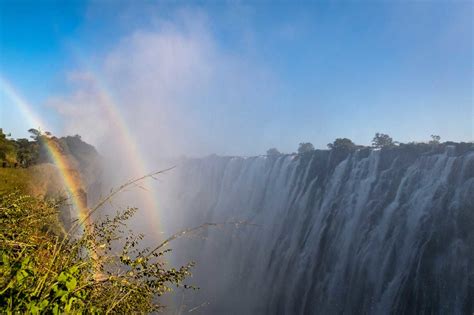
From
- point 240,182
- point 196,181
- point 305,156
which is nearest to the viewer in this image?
point 305,156

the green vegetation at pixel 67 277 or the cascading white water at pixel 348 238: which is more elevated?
the cascading white water at pixel 348 238

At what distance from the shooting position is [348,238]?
28781 mm

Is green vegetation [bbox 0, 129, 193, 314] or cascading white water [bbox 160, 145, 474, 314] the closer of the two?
green vegetation [bbox 0, 129, 193, 314]

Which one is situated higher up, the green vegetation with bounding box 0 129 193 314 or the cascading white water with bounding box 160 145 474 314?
the cascading white water with bounding box 160 145 474 314

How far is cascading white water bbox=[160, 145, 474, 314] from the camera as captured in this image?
22.1m

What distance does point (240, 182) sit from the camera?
4750 cm

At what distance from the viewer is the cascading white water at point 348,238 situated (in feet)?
72.6

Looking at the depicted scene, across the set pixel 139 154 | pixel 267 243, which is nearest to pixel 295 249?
pixel 267 243

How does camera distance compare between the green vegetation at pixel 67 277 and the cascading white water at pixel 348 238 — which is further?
the cascading white water at pixel 348 238

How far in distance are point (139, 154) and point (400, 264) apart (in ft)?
243

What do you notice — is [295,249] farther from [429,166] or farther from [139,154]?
[139,154]

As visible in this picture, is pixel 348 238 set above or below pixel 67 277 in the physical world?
above

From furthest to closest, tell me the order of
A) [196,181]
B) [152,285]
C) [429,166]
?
[196,181]
[429,166]
[152,285]

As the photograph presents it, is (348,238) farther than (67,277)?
Yes
